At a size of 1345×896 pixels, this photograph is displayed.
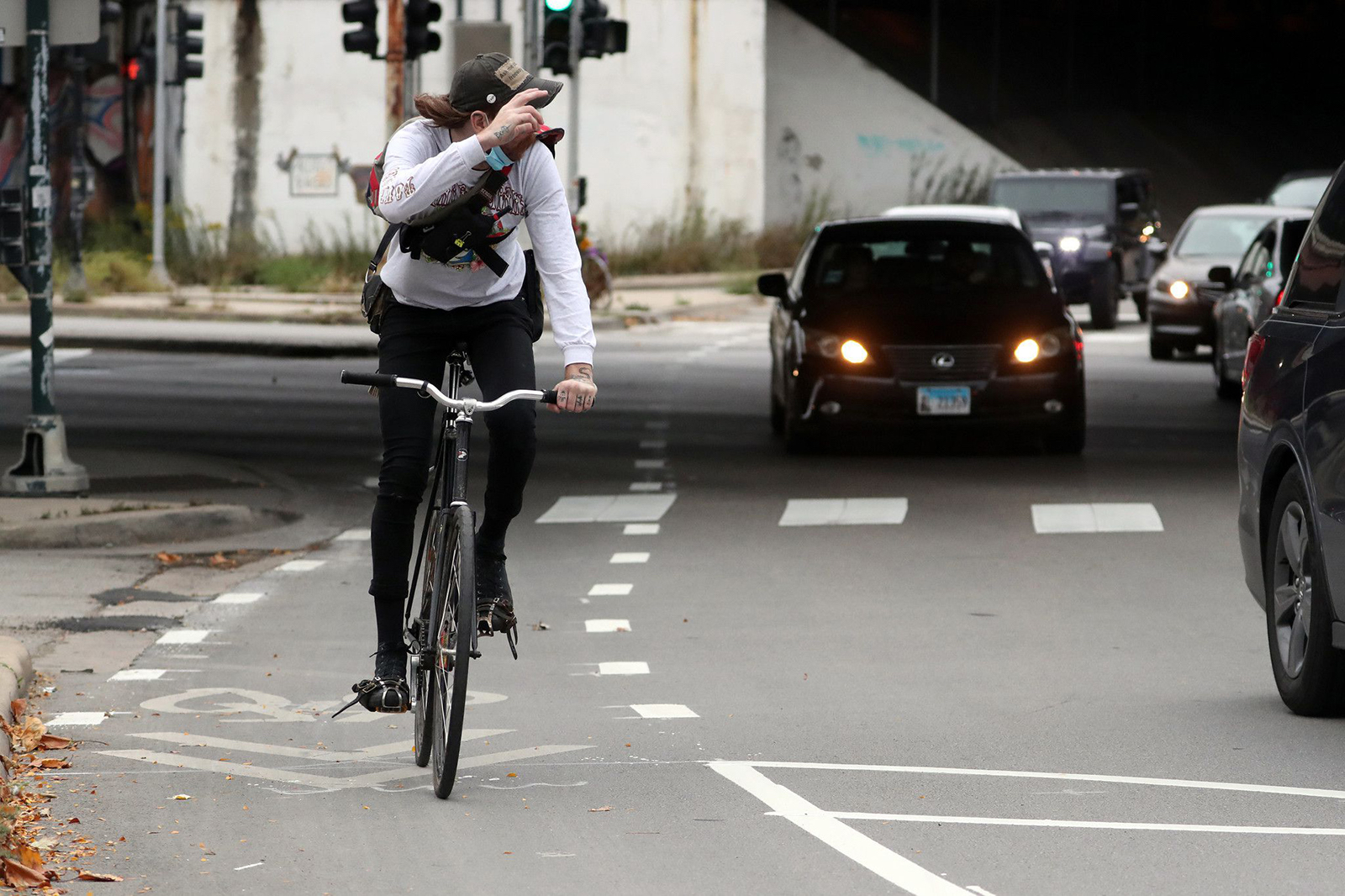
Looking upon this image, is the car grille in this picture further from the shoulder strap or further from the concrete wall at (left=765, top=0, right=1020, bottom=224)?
the concrete wall at (left=765, top=0, right=1020, bottom=224)

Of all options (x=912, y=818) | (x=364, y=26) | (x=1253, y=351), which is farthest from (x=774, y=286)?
(x=364, y=26)

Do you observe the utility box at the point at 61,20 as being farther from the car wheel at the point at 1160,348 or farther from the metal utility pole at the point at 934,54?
the metal utility pole at the point at 934,54

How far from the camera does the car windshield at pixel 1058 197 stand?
102ft

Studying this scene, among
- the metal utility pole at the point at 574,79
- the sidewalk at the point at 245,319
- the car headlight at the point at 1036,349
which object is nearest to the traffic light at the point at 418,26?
the metal utility pole at the point at 574,79

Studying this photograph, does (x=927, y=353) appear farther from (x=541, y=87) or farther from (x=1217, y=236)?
(x=1217, y=236)

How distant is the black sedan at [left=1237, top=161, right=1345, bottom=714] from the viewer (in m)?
6.94

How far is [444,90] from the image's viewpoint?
136ft

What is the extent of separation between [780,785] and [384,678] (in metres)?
1.09

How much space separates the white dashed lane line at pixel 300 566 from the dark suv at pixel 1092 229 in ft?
62.6

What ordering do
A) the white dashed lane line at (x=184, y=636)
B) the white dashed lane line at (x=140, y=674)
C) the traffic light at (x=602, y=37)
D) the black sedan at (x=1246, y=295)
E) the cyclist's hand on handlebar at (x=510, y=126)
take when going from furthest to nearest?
the traffic light at (x=602, y=37) → the black sedan at (x=1246, y=295) → the white dashed lane line at (x=184, y=636) → the white dashed lane line at (x=140, y=674) → the cyclist's hand on handlebar at (x=510, y=126)

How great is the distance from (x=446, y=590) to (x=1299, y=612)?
267 cm

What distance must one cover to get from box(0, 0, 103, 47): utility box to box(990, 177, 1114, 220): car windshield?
19616 mm

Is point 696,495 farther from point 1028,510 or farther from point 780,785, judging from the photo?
point 780,785

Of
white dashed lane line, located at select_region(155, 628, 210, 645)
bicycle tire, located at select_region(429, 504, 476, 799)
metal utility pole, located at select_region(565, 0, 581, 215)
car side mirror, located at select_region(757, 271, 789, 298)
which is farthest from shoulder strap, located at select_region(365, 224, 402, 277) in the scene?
metal utility pole, located at select_region(565, 0, 581, 215)
